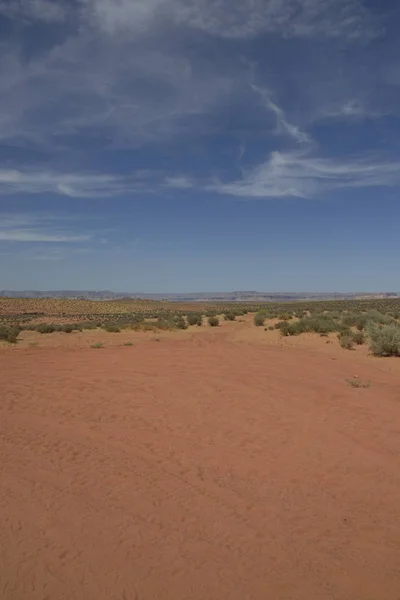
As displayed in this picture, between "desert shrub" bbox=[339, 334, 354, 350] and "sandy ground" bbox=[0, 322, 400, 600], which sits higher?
"desert shrub" bbox=[339, 334, 354, 350]

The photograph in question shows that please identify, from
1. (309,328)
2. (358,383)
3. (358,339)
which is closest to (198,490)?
(358,383)

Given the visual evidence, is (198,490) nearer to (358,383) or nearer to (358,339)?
(358,383)

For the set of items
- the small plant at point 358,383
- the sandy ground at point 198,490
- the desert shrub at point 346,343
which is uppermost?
the desert shrub at point 346,343

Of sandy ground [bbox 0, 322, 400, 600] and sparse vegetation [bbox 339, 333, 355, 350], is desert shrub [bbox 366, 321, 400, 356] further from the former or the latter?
sandy ground [bbox 0, 322, 400, 600]

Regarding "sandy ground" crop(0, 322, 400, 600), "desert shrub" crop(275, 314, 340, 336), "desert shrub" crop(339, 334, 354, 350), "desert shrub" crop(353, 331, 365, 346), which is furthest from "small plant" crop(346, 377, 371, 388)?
"desert shrub" crop(275, 314, 340, 336)

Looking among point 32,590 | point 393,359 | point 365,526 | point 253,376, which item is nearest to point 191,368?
point 253,376

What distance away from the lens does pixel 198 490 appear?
267 inches

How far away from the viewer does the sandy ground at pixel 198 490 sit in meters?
4.77

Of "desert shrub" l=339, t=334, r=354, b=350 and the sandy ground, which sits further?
"desert shrub" l=339, t=334, r=354, b=350

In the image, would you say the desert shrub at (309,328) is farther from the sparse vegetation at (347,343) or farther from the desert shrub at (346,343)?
the desert shrub at (346,343)

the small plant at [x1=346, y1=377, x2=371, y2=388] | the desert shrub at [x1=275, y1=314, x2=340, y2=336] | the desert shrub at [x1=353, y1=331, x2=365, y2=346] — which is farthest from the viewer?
the desert shrub at [x1=275, y1=314, x2=340, y2=336]

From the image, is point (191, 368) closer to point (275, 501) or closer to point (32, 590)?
point (275, 501)

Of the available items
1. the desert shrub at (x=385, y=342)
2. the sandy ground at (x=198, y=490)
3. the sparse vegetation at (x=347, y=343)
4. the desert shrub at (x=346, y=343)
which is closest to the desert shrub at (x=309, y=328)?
the sparse vegetation at (x=347, y=343)

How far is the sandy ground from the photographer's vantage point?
15.6ft
